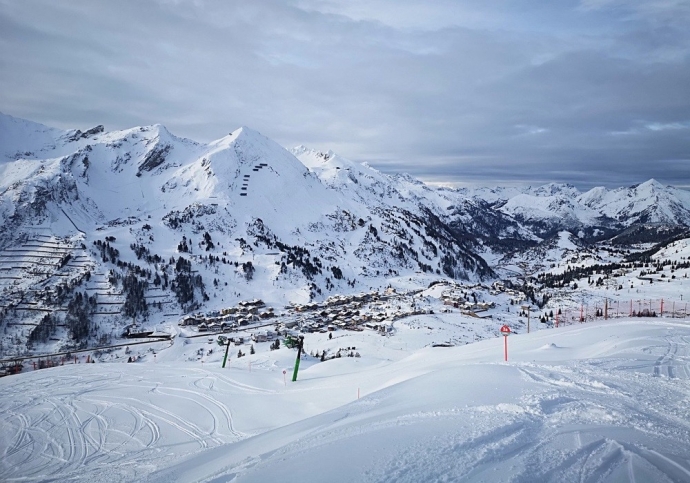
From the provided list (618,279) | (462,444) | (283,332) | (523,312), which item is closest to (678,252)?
(618,279)

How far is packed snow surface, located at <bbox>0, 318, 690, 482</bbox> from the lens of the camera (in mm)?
5465

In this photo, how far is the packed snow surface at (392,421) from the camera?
17.9 ft

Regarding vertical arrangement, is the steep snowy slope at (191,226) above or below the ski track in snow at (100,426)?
above

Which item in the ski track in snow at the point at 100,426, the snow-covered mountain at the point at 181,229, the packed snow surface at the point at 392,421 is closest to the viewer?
the packed snow surface at the point at 392,421

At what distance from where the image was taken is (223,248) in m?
105

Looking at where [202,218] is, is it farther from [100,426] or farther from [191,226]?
[100,426]

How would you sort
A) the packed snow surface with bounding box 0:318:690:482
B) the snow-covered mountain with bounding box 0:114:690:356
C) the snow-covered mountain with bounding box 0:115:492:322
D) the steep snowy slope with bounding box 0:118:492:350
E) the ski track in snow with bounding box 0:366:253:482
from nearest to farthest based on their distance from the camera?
the packed snow surface with bounding box 0:318:690:482 < the ski track in snow with bounding box 0:366:253:482 < the snow-covered mountain with bounding box 0:114:690:356 < the steep snowy slope with bounding box 0:118:492:350 < the snow-covered mountain with bounding box 0:115:492:322

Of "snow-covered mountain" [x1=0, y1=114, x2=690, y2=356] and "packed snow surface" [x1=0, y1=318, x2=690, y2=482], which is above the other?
"snow-covered mountain" [x1=0, y1=114, x2=690, y2=356]

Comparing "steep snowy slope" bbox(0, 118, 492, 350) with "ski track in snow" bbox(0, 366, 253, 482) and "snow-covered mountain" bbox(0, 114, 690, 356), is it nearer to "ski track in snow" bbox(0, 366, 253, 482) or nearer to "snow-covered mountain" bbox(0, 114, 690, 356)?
"snow-covered mountain" bbox(0, 114, 690, 356)

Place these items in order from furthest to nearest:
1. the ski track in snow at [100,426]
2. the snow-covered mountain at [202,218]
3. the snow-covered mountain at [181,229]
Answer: the snow-covered mountain at [202,218]
the snow-covered mountain at [181,229]
the ski track in snow at [100,426]

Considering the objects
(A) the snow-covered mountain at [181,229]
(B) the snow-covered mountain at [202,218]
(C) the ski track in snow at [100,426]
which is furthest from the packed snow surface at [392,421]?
(B) the snow-covered mountain at [202,218]

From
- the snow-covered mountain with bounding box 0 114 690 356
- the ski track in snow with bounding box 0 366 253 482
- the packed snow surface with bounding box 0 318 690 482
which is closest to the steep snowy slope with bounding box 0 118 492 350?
the snow-covered mountain with bounding box 0 114 690 356

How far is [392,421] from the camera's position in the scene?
7.42m

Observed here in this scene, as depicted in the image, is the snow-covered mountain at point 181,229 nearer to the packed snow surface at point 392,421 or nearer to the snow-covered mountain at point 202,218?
the snow-covered mountain at point 202,218
